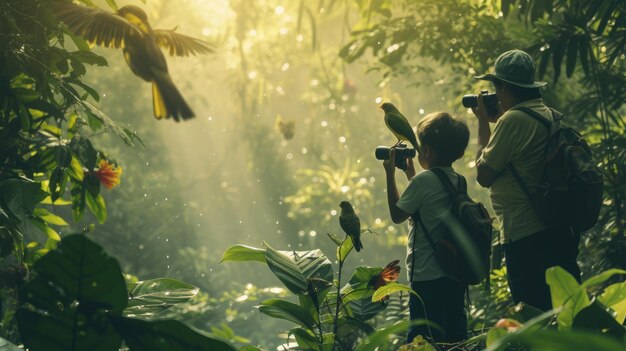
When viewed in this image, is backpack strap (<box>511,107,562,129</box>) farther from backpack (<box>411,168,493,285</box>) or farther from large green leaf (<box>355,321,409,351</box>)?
large green leaf (<box>355,321,409,351</box>)

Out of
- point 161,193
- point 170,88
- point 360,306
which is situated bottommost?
point 360,306

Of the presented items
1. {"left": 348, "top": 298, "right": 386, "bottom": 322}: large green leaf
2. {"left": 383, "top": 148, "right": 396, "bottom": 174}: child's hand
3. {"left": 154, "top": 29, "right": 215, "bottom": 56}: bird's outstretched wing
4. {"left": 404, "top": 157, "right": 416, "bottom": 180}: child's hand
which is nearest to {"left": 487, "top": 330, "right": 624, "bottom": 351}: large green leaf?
{"left": 348, "top": 298, "right": 386, "bottom": 322}: large green leaf

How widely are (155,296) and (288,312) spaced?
315 millimetres

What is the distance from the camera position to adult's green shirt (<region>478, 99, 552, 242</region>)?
2416mm

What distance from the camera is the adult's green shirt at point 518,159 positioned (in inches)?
95.1

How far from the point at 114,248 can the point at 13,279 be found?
12030 mm

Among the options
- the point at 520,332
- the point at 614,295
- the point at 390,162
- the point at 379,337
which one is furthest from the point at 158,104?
the point at 520,332

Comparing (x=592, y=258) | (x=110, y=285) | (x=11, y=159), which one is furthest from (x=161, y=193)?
(x=110, y=285)

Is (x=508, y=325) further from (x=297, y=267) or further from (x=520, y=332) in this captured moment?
(x=297, y=267)

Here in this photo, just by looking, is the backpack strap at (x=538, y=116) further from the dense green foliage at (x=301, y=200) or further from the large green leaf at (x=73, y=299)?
the large green leaf at (x=73, y=299)

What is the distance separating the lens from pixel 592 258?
4.05 metres

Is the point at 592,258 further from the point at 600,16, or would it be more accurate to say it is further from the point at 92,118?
the point at 92,118

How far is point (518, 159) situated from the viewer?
2438mm

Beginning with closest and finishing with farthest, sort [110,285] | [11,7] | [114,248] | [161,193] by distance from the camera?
[110,285] < [11,7] < [114,248] < [161,193]
